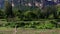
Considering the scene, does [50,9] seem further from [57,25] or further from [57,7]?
[57,25]

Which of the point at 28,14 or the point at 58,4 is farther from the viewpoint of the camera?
the point at 58,4

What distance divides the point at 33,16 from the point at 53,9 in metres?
2.45

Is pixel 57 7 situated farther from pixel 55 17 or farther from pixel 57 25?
pixel 57 25

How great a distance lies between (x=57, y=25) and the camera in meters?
20.8

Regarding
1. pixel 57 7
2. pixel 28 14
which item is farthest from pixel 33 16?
pixel 57 7

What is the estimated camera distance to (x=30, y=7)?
99.1ft

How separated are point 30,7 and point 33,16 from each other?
457 cm

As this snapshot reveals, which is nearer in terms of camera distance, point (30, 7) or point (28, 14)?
point (28, 14)

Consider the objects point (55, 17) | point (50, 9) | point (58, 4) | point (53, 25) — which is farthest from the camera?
point (58, 4)

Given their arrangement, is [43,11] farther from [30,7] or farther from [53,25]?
[53,25]

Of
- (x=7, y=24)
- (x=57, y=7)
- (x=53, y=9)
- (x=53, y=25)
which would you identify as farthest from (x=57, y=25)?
(x=57, y=7)

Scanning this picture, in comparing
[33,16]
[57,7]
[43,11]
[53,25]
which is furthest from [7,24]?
[57,7]

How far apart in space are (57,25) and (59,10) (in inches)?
251

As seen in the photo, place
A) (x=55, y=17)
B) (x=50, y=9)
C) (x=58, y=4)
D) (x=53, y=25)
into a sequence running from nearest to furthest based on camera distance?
(x=53, y=25) → (x=55, y=17) → (x=50, y=9) → (x=58, y=4)
